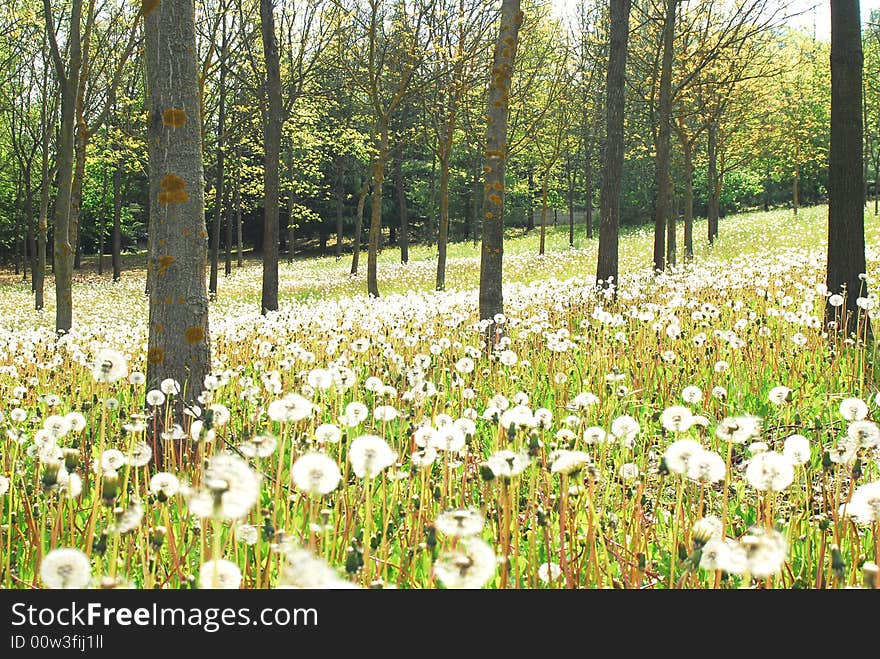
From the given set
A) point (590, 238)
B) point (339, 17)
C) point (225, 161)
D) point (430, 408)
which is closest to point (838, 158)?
point (430, 408)

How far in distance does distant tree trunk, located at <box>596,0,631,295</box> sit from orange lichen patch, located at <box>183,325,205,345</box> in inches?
289

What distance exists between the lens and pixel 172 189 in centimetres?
441

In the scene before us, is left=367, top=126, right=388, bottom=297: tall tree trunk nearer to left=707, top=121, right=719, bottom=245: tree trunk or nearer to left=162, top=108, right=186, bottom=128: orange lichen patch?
left=707, top=121, right=719, bottom=245: tree trunk

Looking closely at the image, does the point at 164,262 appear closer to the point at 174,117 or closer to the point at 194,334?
the point at 194,334

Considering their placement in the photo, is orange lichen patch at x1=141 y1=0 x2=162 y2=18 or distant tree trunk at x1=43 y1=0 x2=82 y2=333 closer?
orange lichen patch at x1=141 y1=0 x2=162 y2=18

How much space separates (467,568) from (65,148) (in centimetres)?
1381

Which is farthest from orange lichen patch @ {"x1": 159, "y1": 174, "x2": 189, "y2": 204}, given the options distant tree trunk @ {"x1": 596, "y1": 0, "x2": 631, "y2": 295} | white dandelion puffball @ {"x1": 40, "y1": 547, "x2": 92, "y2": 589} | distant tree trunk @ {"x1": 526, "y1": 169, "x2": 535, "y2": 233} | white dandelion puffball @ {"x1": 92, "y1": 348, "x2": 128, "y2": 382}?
distant tree trunk @ {"x1": 526, "y1": 169, "x2": 535, "y2": 233}

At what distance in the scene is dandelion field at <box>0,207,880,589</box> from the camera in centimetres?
187

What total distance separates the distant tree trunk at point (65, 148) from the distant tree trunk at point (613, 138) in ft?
30.0

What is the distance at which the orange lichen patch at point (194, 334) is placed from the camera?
14.9 ft

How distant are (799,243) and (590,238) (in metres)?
18.5

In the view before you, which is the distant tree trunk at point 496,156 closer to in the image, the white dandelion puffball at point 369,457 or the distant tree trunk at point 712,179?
the white dandelion puffball at point 369,457

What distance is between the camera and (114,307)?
2180cm
